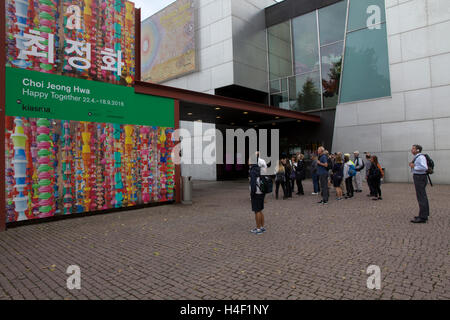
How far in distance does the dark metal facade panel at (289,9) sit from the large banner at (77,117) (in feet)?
49.9

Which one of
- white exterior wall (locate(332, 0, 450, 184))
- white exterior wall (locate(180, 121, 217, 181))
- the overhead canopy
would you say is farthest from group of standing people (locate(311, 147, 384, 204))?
white exterior wall (locate(180, 121, 217, 181))

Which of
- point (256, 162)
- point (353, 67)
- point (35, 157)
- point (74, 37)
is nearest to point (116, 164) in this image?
point (35, 157)

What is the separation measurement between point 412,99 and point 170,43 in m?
17.7

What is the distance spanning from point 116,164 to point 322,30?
17234 millimetres

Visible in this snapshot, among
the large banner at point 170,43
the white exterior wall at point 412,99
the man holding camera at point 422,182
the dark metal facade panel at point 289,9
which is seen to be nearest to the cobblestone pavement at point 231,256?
the man holding camera at point 422,182

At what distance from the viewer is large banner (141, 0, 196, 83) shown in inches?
875

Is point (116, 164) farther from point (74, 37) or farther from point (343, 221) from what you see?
point (343, 221)

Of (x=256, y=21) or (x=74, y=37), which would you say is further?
(x=256, y=21)

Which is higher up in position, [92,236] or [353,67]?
[353,67]

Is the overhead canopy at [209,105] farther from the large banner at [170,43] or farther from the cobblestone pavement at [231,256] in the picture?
the large banner at [170,43]

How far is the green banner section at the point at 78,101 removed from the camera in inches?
283

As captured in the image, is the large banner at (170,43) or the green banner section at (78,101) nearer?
the green banner section at (78,101)

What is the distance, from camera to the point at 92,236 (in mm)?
6125
